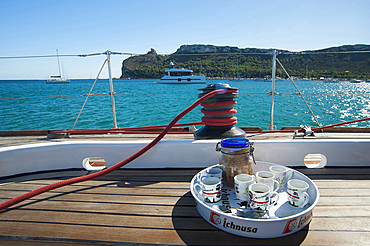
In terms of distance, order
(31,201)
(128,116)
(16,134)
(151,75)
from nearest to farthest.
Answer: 1. (31,201)
2. (16,134)
3. (128,116)
4. (151,75)

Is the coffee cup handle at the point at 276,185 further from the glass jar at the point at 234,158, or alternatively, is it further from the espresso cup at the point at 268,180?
the glass jar at the point at 234,158

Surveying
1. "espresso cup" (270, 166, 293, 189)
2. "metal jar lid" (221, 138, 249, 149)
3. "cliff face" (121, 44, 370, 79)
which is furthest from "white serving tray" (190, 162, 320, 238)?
"cliff face" (121, 44, 370, 79)

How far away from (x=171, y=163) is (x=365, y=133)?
2.34 meters

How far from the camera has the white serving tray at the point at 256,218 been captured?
93 centimetres

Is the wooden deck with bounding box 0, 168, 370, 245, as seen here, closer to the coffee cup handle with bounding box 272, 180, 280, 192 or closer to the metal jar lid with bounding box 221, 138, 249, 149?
the coffee cup handle with bounding box 272, 180, 280, 192

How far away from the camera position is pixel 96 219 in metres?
1.18

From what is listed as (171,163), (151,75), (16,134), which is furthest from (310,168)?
(151,75)

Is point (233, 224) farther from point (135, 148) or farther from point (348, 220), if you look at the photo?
point (135, 148)

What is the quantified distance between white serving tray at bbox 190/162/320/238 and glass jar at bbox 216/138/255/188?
18 centimetres

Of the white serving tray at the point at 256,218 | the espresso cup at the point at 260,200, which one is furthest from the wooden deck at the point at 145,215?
the espresso cup at the point at 260,200

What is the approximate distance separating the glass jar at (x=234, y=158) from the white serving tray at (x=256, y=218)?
0.60ft

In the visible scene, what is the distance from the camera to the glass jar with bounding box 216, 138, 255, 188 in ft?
4.06

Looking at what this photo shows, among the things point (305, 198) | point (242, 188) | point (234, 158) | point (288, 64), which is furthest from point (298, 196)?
point (288, 64)

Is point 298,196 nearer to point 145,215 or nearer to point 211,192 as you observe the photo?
point 211,192
